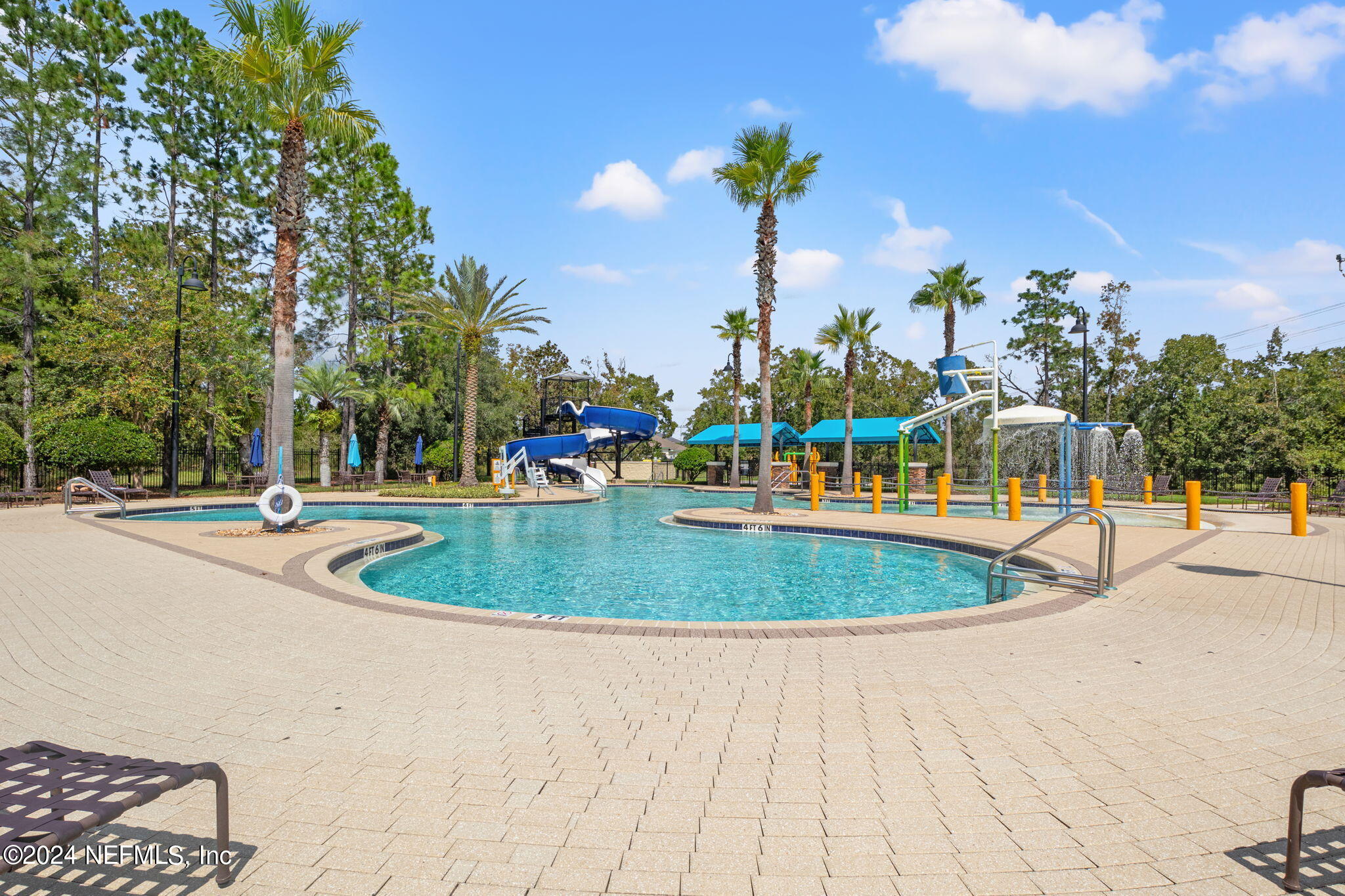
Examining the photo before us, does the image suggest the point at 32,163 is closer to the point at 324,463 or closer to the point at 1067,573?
the point at 324,463

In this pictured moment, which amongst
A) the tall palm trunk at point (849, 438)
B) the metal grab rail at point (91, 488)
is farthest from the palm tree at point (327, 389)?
the tall palm trunk at point (849, 438)

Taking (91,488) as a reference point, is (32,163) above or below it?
above

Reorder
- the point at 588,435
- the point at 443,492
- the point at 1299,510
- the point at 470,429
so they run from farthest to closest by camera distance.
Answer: the point at 588,435 → the point at 470,429 → the point at 443,492 → the point at 1299,510

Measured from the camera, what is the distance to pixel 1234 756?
11.1 ft

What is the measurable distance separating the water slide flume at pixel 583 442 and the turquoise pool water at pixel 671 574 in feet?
40.4

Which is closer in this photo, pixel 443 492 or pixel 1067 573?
pixel 1067 573

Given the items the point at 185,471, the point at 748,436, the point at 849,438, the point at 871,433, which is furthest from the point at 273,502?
the point at 871,433

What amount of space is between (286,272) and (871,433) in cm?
2670

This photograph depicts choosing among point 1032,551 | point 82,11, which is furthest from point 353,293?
point 1032,551

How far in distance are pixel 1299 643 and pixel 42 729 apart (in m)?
8.80

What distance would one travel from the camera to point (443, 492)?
23266 mm

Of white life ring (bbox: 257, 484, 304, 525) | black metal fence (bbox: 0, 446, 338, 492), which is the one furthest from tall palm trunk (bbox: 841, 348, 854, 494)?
black metal fence (bbox: 0, 446, 338, 492)

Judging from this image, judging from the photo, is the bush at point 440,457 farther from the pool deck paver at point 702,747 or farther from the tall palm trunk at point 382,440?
the pool deck paver at point 702,747

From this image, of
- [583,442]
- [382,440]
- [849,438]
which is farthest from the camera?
[583,442]
